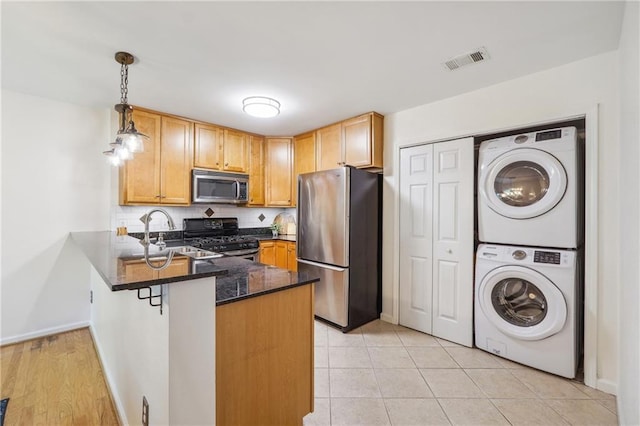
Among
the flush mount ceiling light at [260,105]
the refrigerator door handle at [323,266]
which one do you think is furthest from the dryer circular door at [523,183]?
the flush mount ceiling light at [260,105]

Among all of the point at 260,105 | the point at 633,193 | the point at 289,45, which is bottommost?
the point at 633,193

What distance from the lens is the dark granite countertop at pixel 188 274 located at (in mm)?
1018

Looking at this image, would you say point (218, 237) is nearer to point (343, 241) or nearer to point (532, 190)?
point (343, 241)

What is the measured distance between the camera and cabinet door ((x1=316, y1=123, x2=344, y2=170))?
3.56 meters

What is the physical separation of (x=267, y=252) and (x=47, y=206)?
2360 mm

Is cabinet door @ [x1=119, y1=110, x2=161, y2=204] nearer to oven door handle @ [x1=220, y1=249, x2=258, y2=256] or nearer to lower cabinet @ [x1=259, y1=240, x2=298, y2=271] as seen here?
oven door handle @ [x1=220, y1=249, x2=258, y2=256]

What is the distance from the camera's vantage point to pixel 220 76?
7.77 feet

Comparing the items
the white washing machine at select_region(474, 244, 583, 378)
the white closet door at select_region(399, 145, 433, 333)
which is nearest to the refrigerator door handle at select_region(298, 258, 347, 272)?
the white closet door at select_region(399, 145, 433, 333)

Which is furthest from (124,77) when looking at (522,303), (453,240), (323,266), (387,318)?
(522,303)

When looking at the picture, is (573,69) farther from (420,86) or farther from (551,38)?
(420,86)

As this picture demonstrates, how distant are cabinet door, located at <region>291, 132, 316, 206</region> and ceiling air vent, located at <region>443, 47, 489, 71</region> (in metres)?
2.02

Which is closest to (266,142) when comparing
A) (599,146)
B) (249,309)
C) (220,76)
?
(220,76)

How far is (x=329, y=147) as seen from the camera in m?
3.69

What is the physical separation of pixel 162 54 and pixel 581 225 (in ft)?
11.2
